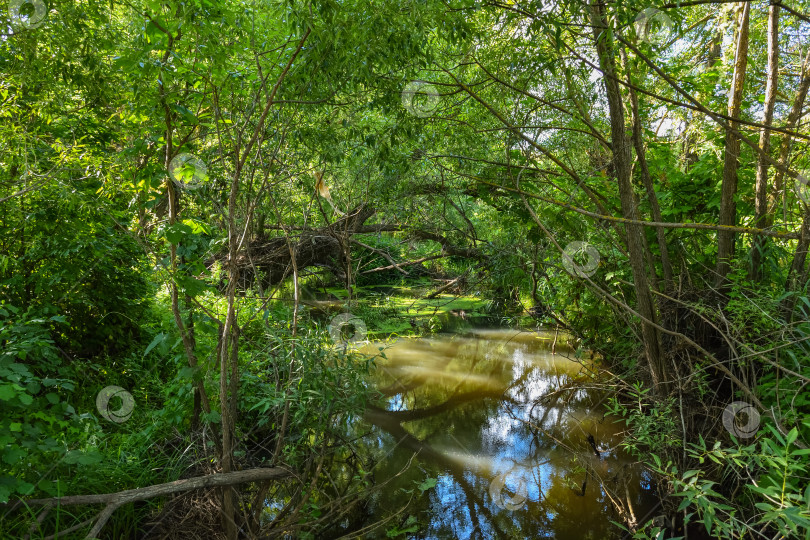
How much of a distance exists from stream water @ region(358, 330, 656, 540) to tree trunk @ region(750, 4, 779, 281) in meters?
1.62

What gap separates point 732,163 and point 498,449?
10.2ft

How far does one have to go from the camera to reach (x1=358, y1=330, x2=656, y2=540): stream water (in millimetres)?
3406

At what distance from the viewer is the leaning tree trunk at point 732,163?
3.10 meters

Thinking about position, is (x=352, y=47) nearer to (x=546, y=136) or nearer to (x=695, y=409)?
(x=546, y=136)

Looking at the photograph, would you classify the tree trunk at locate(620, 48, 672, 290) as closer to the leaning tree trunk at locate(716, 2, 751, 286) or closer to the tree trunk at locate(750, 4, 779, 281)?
the leaning tree trunk at locate(716, 2, 751, 286)

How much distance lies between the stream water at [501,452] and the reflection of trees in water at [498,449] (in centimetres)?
1

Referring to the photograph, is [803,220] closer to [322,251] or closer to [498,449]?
[498,449]

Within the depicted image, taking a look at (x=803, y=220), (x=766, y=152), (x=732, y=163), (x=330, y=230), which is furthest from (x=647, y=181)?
(x=330, y=230)

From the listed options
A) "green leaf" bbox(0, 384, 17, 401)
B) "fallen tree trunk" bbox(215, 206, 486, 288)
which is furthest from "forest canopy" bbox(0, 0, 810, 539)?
"fallen tree trunk" bbox(215, 206, 486, 288)

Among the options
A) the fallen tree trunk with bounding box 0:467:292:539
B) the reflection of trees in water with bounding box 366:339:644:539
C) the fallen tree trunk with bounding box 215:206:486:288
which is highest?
the fallen tree trunk with bounding box 215:206:486:288

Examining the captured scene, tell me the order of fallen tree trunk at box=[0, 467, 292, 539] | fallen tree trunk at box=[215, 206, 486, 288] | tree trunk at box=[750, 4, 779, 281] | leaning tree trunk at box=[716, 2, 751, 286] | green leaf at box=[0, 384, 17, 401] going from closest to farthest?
green leaf at box=[0, 384, 17, 401] → fallen tree trunk at box=[0, 467, 292, 539] → tree trunk at box=[750, 4, 779, 281] → leaning tree trunk at box=[716, 2, 751, 286] → fallen tree trunk at box=[215, 206, 486, 288]

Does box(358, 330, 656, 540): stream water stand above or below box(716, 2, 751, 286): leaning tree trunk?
below

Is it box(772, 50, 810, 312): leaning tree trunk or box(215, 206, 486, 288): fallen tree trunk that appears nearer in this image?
box(772, 50, 810, 312): leaning tree trunk

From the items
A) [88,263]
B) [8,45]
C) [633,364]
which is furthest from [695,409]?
[8,45]
